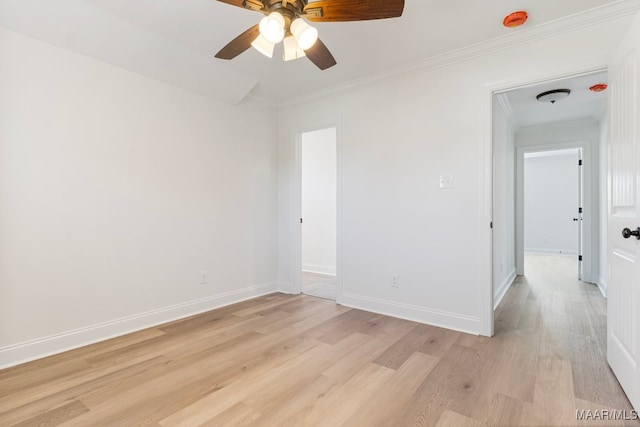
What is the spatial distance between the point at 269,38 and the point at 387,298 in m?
2.53

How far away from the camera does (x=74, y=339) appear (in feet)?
7.90

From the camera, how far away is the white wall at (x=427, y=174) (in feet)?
8.27

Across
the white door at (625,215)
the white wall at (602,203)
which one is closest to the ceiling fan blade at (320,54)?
the white door at (625,215)

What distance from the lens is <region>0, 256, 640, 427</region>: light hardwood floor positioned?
5.30 feet

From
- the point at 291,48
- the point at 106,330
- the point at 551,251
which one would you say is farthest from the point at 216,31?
the point at 551,251

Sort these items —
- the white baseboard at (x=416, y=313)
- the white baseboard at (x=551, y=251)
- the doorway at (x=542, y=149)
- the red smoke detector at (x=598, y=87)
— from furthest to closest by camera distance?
the white baseboard at (x=551, y=251)
the doorway at (x=542, y=149)
the red smoke detector at (x=598, y=87)
the white baseboard at (x=416, y=313)

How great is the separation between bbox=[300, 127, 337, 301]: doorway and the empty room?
55.7 inches

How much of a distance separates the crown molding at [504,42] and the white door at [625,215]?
0.43 metres

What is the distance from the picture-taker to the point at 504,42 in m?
2.52

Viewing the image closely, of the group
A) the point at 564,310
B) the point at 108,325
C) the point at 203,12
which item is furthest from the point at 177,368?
the point at 564,310

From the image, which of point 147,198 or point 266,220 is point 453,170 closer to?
point 266,220

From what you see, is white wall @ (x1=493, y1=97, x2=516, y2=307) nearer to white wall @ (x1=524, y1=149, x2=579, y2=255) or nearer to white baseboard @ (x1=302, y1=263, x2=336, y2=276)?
white baseboard @ (x1=302, y1=263, x2=336, y2=276)

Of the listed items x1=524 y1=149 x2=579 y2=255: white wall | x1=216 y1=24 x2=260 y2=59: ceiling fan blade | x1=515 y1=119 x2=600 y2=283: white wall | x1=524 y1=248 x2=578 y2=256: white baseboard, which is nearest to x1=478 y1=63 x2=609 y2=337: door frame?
x1=216 y1=24 x2=260 y2=59: ceiling fan blade

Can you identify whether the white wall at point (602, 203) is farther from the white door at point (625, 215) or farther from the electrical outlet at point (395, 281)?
the electrical outlet at point (395, 281)
